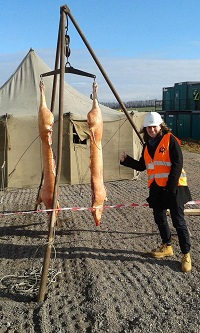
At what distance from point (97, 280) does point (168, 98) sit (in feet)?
81.3

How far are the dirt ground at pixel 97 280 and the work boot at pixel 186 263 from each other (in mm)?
86

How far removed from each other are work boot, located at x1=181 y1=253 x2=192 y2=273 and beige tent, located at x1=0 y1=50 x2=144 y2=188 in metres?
6.49

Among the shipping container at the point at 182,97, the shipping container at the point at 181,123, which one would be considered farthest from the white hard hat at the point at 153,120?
the shipping container at the point at 182,97

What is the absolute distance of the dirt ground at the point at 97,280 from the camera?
3.89 meters

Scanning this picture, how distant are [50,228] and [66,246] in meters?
1.52

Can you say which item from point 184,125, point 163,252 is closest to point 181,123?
point 184,125

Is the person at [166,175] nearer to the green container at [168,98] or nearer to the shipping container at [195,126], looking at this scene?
the shipping container at [195,126]

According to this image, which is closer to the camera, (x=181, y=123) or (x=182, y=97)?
(x=181, y=123)

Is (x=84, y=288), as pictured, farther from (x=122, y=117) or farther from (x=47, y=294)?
(x=122, y=117)

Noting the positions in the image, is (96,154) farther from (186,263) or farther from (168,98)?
(168,98)

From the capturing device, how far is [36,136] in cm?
1095

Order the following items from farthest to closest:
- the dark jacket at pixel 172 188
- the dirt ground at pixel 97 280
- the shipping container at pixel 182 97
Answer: the shipping container at pixel 182 97
the dark jacket at pixel 172 188
the dirt ground at pixel 97 280

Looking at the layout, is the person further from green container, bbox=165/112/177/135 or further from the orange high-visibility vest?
green container, bbox=165/112/177/135

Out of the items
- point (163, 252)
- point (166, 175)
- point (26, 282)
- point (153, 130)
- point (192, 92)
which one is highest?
point (192, 92)
